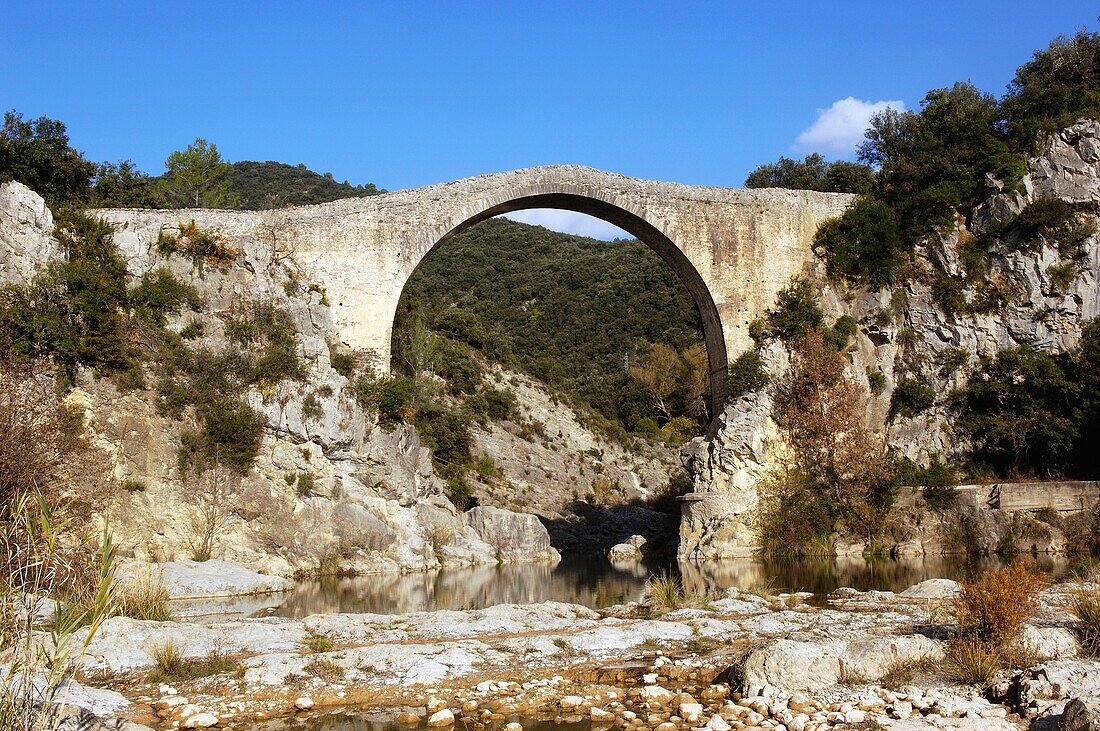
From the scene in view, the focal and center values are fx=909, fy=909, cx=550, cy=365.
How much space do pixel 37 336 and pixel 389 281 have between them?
7457mm

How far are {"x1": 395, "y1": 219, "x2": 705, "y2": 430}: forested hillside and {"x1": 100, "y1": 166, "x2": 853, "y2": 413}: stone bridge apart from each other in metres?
15.3

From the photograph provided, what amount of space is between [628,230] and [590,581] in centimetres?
1042

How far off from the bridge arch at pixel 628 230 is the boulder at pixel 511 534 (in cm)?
538

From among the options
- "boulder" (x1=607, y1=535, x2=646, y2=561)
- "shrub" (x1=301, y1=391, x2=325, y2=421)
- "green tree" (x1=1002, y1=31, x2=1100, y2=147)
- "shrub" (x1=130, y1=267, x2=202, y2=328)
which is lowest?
"boulder" (x1=607, y1=535, x2=646, y2=561)

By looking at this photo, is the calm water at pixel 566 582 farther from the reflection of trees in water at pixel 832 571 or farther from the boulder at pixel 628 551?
the boulder at pixel 628 551

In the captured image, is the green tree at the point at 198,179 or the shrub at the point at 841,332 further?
the green tree at the point at 198,179

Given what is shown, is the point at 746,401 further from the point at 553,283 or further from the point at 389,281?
the point at 553,283

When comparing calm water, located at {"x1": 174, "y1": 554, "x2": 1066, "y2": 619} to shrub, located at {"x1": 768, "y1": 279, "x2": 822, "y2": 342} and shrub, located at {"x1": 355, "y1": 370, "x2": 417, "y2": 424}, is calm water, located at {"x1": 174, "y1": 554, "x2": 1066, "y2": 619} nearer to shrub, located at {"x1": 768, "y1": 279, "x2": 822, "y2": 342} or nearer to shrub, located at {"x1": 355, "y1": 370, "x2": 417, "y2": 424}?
shrub, located at {"x1": 355, "y1": 370, "x2": 417, "y2": 424}

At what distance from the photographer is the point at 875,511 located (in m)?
21.0

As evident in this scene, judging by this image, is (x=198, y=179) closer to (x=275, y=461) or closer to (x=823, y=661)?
(x=275, y=461)

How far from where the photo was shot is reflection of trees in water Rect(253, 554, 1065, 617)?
13.6 m

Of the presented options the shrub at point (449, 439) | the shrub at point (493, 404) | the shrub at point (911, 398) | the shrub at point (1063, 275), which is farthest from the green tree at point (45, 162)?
the shrub at point (1063, 275)

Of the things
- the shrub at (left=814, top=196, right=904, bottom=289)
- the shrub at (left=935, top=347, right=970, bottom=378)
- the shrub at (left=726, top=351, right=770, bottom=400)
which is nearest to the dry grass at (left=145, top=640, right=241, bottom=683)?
the shrub at (left=726, top=351, right=770, bottom=400)

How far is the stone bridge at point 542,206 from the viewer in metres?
21.6
